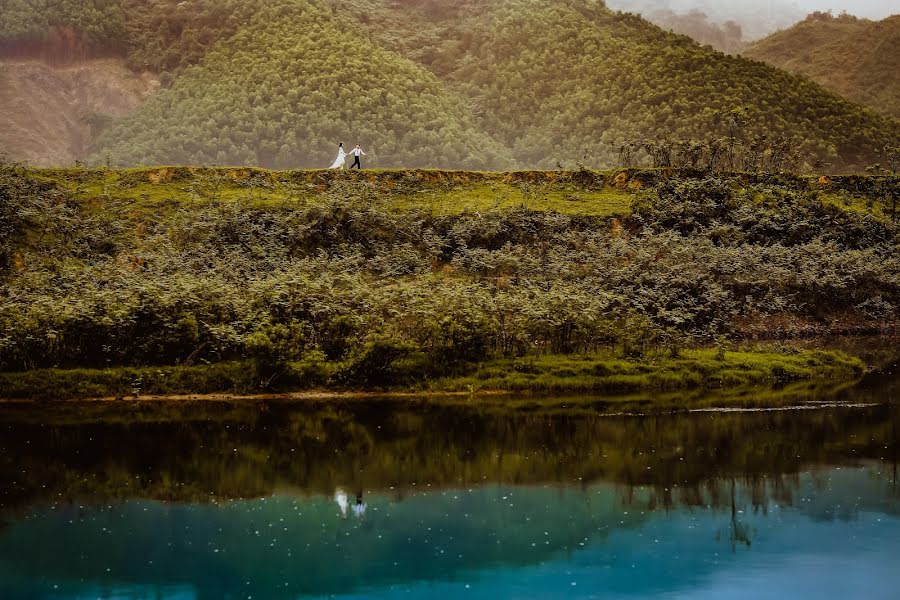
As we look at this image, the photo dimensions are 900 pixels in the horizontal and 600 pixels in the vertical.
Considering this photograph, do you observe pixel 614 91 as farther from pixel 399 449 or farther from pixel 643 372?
pixel 399 449

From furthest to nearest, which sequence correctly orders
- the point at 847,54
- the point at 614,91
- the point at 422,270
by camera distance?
the point at 847,54, the point at 614,91, the point at 422,270

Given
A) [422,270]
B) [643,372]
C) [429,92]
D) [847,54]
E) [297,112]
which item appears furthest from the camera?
[847,54]

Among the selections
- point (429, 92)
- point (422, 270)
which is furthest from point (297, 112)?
point (422, 270)

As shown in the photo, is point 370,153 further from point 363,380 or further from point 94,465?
point 94,465

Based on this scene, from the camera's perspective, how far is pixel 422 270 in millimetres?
43000

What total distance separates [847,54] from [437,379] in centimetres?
11870

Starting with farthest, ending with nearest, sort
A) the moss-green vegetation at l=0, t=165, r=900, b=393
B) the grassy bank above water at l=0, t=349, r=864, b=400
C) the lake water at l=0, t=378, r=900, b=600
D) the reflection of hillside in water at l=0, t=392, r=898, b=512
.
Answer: the moss-green vegetation at l=0, t=165, r=900, b=393, the grassy bank above water at l=0, t=349, r=864, b=400, the reflection of hillside in water at l=0, t=392, r=898, b=512, the lake water at l=0, t=378, r=900, b=600

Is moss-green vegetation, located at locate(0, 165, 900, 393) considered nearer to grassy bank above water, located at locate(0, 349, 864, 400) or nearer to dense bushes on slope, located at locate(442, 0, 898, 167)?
grassy bank above water, located at locate(0, 349, 864, 400)

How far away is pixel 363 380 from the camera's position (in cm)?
3009

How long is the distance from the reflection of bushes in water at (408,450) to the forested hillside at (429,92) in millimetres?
53424

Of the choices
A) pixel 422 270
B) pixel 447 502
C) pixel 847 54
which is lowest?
pixel 447 502

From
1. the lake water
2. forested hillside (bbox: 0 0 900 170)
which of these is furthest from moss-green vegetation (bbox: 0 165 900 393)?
forested hillside (bbox: 0 0 900 170)

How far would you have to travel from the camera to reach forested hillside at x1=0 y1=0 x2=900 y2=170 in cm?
8425

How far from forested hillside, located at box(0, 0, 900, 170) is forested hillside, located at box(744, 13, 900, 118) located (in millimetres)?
32262
